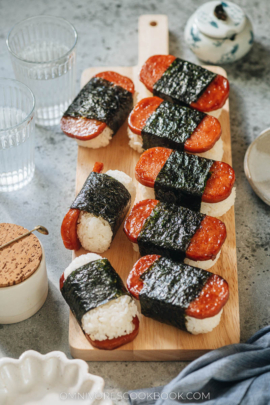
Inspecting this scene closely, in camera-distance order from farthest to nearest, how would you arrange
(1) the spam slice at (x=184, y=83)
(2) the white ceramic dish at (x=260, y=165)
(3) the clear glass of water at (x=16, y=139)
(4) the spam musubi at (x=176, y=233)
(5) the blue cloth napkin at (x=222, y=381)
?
(1) the spam slice at (x=184, y=83) → (2) the white ceramic dish at (x=260, y=165) → (3) the clear glass of water at (x=16, y=139) → (4) the spam musubi at (x=176, y=233) → (5) the blue cloth napkin at (x=222, y=381)

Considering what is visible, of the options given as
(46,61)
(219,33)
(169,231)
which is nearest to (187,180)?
(169,231)

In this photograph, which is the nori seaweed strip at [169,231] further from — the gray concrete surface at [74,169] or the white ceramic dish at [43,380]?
the white ceramic dish at [43,380]

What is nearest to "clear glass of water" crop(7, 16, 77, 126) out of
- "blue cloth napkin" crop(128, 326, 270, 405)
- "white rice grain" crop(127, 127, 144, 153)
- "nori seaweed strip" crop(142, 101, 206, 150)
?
"white rice grain" crop(127, 127, 144, 153)

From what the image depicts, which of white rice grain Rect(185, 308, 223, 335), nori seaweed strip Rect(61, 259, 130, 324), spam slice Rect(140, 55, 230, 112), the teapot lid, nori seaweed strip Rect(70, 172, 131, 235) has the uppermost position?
the teapot lid

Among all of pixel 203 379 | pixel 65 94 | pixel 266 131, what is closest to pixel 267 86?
pixel 266 131

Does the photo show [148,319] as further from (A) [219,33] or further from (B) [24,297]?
(A) [219,33]

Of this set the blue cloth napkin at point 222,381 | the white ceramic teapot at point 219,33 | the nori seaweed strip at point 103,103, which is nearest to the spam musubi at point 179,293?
the blue cloth napkin at point 222,381

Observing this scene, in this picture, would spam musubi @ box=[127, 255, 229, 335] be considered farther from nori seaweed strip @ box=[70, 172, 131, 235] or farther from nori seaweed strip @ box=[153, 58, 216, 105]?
nori seaweed strip @ box=[153, 58, 216, 105]
